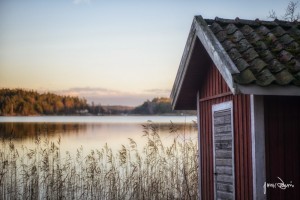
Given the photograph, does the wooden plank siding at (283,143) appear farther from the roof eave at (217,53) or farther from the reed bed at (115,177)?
the reed bed at (115,177)

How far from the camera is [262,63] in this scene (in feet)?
19.7

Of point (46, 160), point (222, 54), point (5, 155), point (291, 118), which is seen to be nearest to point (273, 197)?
point (291, 118)

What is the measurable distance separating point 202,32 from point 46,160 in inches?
315

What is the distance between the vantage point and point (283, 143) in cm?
648

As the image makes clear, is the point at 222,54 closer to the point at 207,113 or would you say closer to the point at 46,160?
the point at 207,113

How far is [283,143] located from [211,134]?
1878mm

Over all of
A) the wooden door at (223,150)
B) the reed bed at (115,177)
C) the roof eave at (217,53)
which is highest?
the roof eave at (217,53)

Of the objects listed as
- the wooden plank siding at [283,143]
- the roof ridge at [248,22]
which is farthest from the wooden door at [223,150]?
the roof ridge at [248,22]

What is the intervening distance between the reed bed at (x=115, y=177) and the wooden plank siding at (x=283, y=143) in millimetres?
6248

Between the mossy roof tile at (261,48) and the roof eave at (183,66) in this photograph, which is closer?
the mossy roof tile at (261,48)

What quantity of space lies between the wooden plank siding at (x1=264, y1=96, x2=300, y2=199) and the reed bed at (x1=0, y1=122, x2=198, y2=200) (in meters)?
6.25

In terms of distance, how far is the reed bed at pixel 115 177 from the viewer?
41.9 ft

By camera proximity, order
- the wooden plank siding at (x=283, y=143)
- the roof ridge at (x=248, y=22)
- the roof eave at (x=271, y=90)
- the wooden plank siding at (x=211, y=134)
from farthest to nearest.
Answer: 1. the roof ridge at (x=248, y=22)
2. the wooden plank siding at (x=211, y=134)
3. the wooden plank siding at (x=283, y=143)
4. the roof eave at (x=271, y=90)

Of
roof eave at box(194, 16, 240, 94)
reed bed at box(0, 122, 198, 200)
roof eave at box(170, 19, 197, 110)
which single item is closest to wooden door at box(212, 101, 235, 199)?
roof eave at box(170, 19, 197, 110)
